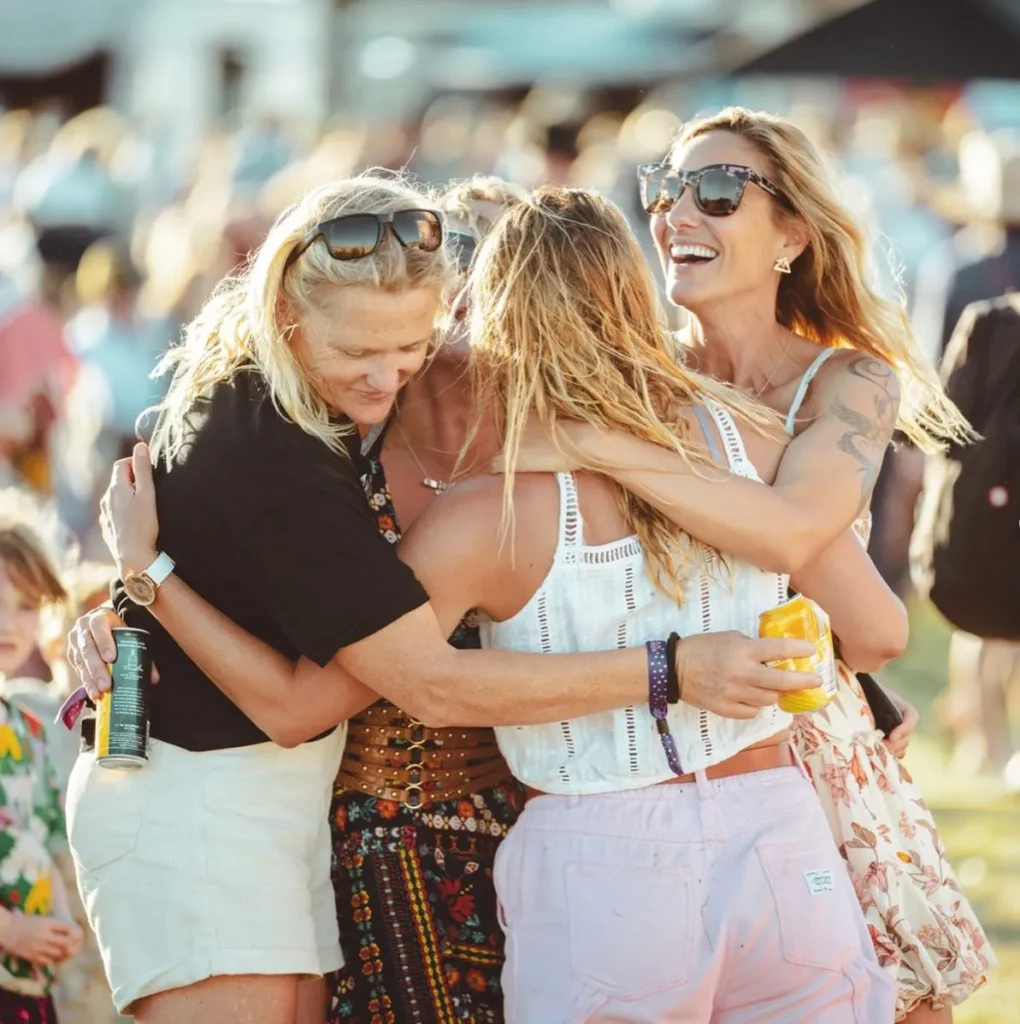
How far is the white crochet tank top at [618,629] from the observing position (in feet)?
8.15

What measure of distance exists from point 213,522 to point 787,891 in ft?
3.21

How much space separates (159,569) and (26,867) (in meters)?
1.23

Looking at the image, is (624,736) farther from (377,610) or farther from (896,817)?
(896,817)

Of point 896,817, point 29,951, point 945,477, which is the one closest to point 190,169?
point 945,477

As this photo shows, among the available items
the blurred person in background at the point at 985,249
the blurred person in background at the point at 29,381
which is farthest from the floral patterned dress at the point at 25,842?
the blurred person in background at the point at 985,249

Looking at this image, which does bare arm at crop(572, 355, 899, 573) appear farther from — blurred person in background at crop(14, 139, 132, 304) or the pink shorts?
blurred person in background at crop(14, 139, 132, 304)

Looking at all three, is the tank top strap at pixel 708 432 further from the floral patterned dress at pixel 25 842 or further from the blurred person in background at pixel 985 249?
the blurred person in background at pixel 985 249

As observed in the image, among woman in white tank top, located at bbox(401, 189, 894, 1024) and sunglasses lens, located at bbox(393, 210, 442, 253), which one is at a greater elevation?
sunglasses lens, located at bbox(393, 210, 442, 253)

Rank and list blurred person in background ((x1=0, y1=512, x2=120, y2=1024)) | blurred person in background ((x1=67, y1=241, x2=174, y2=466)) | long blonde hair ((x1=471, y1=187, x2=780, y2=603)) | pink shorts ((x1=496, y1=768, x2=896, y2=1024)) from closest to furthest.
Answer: pink shorts ((x1=496, y1=768, x2=896, y2=1024)) → long blonde hair ((x1=471, y1=187, x2=780, y2=603)) → blurred person in background ((x1=0, y1=512, x2=120, y2=1024)) → blurred person in background ((x1=67, y1=241, x2=174, y2=466))

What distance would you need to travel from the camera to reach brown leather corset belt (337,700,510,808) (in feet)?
Answer: 9.18

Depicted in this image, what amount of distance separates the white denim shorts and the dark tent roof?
1061 cm

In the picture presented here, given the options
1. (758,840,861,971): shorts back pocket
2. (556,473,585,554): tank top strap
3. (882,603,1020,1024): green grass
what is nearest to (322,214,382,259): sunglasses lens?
(556,473,585,554): tank top strap

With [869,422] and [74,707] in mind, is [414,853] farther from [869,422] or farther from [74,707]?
[869,422]

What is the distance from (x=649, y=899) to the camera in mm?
2418
